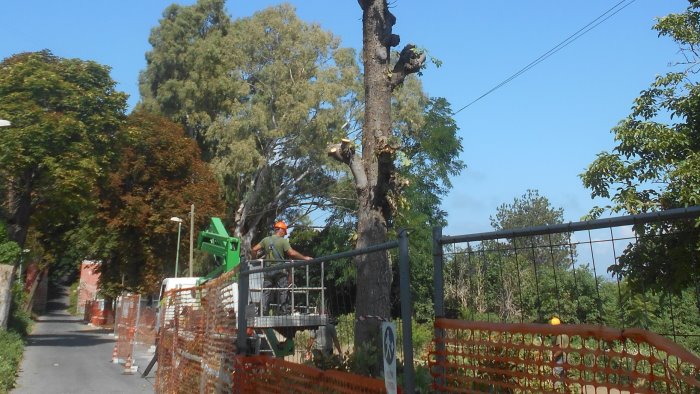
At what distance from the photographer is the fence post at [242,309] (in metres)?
7.04

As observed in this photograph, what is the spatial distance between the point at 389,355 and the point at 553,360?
112cm

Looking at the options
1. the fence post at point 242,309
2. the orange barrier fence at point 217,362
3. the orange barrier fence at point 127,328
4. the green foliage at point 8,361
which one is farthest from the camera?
the orange barrier fence at point 127,328

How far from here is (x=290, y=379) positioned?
5.69m

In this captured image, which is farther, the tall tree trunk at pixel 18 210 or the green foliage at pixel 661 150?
the tall tree trunk at pixel 18 210

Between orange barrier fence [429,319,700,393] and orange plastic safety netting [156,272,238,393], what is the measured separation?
3.80 m

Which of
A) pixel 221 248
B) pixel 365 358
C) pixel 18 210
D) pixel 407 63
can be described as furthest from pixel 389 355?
pixel 18 210

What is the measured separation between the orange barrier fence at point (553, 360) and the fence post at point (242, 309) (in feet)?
11.2

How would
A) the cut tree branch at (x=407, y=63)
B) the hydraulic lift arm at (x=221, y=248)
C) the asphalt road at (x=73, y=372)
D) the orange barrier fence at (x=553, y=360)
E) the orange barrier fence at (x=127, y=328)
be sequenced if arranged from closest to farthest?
the orange barrier fence at (x=553, y=360) → the cut tree branch at (x=407, y=63) → the asphalt road at (x=73, y=372) → the hydraulic lift arm at (x=221, y=248) → the orange barrier fence at (x=127, y=328)

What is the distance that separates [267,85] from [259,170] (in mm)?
4553

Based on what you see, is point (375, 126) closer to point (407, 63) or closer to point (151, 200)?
point (407, 63)

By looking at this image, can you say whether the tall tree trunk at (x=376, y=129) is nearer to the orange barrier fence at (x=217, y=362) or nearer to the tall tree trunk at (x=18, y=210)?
the orange barrier fence at (x=217, y=362)

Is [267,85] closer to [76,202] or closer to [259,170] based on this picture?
[259,170]

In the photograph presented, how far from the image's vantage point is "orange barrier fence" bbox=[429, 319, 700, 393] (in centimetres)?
270

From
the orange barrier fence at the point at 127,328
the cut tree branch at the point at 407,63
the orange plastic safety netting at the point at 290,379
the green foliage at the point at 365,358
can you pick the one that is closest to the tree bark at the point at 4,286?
the orange barrier fence at the point at 127,328
